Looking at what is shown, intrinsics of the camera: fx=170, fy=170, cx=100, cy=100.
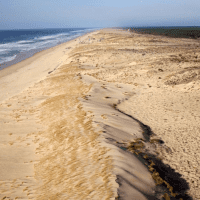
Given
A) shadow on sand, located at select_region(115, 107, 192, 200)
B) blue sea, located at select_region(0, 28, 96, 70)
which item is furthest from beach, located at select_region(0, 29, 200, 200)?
blue sea, located at select_region(0, 28, 96, 70)

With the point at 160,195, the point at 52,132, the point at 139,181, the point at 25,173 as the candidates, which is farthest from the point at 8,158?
the point at 160,195

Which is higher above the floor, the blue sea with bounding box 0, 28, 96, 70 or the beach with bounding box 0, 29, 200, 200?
the blue sea with bounding box 0, 28, 96, 70

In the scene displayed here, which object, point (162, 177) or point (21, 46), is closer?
point (162, 177)

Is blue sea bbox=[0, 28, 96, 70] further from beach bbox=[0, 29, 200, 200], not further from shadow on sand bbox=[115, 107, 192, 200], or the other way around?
shadow on sand bbox=[115, 107, 192, 200]

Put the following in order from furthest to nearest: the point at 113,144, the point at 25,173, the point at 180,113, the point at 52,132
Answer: the point at 180,113 < the point at 52,132 < the point at 113,144 < the point at 25,173

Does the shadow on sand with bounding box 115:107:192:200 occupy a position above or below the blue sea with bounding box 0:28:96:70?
below

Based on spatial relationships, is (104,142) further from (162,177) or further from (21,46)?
(21,46)

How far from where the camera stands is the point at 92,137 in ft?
15.2

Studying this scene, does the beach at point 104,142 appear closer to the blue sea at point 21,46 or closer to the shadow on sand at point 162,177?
the shadow on sand at point 162,177

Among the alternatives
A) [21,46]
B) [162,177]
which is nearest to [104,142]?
[162,177]

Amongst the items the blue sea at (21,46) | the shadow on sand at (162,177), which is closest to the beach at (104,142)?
the shadow on sand at (162,177)

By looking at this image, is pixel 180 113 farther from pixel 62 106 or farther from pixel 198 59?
pixel 198 59

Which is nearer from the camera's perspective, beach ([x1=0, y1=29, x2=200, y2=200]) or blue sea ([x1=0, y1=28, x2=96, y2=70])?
beach ([x1=0, y1=29, x2=200, y2=200])

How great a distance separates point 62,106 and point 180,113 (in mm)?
4707
